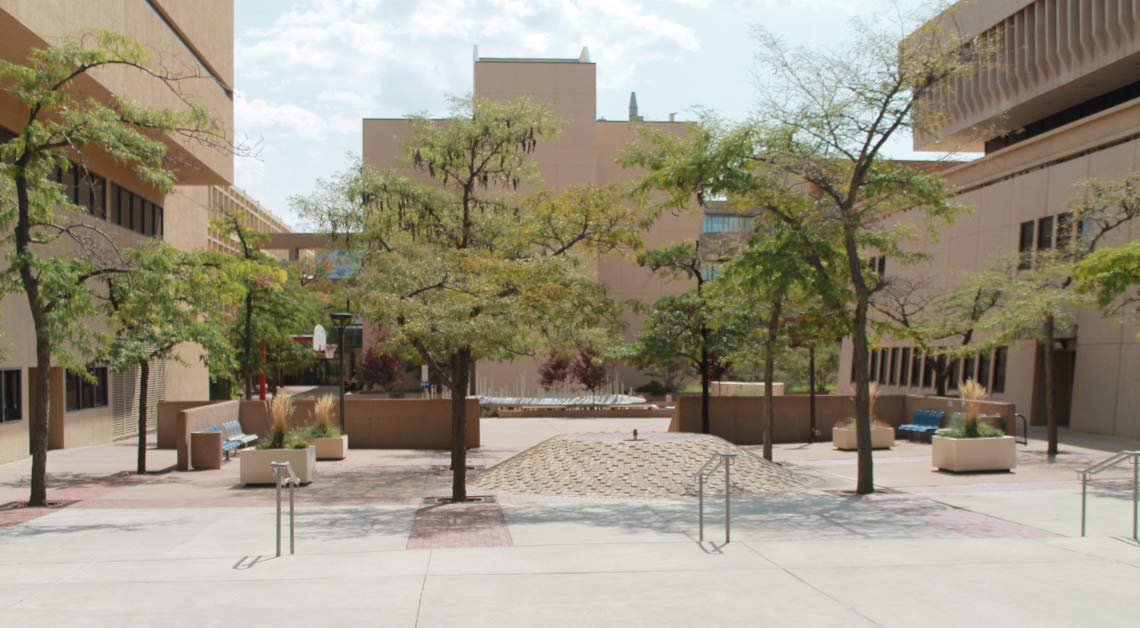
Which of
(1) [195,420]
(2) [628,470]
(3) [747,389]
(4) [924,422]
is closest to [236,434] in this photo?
(1) [195,420]

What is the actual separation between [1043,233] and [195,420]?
27.4 metres

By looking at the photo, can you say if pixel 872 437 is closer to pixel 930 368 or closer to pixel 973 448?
pixel 973 448

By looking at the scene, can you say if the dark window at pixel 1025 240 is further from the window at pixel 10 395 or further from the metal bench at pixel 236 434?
the window at pixel 10 395

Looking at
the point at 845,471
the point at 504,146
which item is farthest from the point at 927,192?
the point at 504,146

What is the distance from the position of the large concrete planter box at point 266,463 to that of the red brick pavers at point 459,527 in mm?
4237

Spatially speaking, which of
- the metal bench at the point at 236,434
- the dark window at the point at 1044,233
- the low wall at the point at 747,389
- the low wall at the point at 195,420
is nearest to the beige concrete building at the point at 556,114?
the low wall at the point at 747,389

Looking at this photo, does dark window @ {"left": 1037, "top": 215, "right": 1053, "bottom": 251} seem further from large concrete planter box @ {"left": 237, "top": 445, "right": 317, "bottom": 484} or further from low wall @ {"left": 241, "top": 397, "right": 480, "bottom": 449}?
large concrete planter box @ {"left": 237, "top": 445, "right": 317, "bottom": 484}

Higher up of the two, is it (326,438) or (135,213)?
(135,213)

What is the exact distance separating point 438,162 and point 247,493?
8.06 meters

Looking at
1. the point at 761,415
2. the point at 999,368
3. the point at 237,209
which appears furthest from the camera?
the point at 237,209

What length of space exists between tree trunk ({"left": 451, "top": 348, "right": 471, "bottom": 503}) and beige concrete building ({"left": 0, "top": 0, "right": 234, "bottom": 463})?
5498 millimetres

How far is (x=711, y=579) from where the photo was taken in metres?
9.45

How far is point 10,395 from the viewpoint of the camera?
74.1 ft

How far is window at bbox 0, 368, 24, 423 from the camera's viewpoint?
2200 cm
